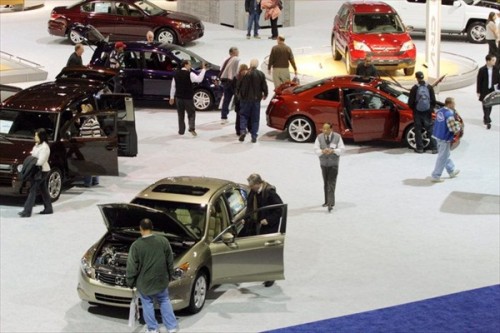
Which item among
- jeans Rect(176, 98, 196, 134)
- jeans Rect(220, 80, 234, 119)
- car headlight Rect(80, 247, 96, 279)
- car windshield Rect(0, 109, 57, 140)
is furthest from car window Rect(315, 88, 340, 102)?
car headlight Rect(80, 247, 96, 279)

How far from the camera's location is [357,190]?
1950 cm

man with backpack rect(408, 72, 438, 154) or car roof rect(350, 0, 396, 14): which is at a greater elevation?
car roof rect(350, 0, 396, 14)

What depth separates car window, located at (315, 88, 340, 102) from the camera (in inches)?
878

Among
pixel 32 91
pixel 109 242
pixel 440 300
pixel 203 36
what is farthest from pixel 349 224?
pixel 203 36

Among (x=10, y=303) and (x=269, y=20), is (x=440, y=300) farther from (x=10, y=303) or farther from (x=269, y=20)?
(x=269, y=20)

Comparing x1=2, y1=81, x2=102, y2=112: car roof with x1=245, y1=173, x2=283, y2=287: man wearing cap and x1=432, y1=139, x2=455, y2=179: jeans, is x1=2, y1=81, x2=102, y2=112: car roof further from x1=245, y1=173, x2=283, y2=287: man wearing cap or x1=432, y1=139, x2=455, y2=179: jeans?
x1=432, y1=139, x2=455, y2=179: jeans

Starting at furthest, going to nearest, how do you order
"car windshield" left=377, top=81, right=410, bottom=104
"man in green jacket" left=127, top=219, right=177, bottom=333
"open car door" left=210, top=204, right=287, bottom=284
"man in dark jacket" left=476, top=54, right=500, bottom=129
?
"man in dark jacket" left=476, top=54, right=500, bottom=129 < "car windshield" left=377, top=81, right=410, bottom=104 < "open car door" left=210, top=204, right=287, bottom=284 < "man in green jacket" left=127, top=219, right=177, bottom=333

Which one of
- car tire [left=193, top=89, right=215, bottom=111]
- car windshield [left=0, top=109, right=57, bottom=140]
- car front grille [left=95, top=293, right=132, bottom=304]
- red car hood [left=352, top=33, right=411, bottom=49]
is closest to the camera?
car front grille [left=95, top=293, right=132, bottom=304]

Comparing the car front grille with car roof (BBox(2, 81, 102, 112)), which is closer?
the car front grille

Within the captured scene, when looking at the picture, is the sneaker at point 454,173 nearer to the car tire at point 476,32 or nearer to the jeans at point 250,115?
the jeans at point 250,115

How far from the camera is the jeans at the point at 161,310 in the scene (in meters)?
12.9

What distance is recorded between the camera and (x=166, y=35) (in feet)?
107

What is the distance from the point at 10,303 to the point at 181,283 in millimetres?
2461

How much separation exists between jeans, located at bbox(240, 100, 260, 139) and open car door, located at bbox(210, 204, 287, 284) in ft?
27.5
